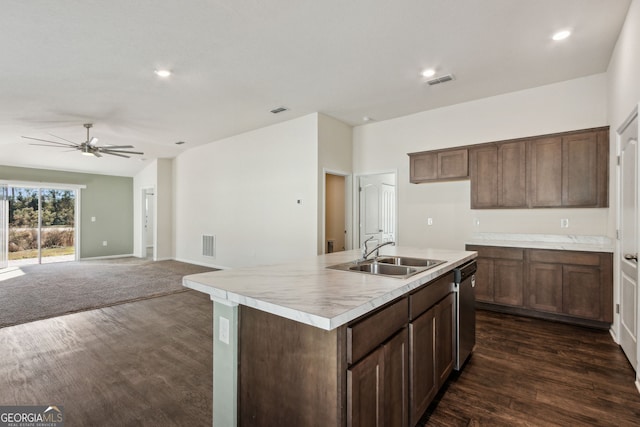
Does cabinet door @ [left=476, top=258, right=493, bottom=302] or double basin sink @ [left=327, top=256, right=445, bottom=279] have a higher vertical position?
double basin sink @ [left=327, top=256, right=445, bottom=279]

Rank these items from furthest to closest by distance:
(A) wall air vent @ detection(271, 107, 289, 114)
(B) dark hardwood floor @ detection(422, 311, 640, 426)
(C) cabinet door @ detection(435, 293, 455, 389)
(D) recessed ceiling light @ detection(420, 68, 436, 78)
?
(A) wall air vent @ detection(271, 107, 289, 114), (D) recessed ceiling light @ detection(420, 68, 436, 78), (C) cabinet door @ detection(435, 293, 455, 389), (B) dark hardwood floor @ detection(422, 311, 640, 426)

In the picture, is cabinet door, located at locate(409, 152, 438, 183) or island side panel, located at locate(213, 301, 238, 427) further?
cabinet door, located at locate(409, 152, 438, 183)

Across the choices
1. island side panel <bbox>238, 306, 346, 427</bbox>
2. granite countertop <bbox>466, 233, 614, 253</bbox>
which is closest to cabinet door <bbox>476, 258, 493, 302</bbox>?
granite countertop <bbox>466, 233, 614, 253</bbox>

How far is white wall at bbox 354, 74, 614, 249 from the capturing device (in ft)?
12.6

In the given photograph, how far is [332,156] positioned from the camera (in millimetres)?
5445

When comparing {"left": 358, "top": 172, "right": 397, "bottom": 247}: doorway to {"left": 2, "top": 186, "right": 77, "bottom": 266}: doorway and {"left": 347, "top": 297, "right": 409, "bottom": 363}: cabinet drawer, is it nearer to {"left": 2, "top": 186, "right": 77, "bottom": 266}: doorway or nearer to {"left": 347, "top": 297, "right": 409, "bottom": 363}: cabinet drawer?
{"left": 347, "top": 297, "right": 409, "bottom": 363}: cabinet drawer

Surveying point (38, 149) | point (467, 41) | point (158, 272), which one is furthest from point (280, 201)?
point (38, 149)

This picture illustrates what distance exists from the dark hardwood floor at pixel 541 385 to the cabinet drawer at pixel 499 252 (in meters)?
0.92

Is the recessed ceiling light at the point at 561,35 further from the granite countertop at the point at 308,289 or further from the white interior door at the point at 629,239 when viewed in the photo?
the granite countertop at the point at 308,289

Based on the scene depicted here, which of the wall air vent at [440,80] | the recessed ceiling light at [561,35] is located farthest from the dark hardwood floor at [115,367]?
the recessed ceiling light at [561,35]

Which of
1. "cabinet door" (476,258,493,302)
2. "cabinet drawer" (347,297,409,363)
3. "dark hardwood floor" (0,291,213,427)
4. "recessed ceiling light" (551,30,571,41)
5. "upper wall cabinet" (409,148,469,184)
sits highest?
"recessed ceiling light" (551,30,571,41)

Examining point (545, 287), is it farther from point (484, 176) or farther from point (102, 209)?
point (102, 209)

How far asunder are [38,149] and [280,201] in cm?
581

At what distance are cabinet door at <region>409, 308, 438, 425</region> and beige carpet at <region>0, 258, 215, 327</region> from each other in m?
4.34
